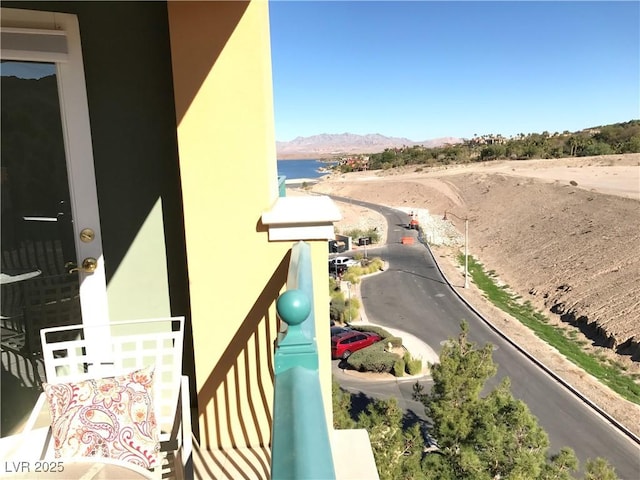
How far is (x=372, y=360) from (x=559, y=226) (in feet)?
67.7

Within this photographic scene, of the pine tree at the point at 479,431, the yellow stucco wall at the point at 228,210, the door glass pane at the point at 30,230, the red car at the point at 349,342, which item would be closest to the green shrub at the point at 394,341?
the red car at the point at 349,342

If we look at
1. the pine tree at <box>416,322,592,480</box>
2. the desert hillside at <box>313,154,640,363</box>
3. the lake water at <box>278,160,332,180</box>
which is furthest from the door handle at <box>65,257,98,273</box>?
the lake water at <box>278,160,332,180</box>

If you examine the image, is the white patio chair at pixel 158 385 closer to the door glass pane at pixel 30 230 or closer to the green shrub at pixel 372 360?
the door glass pane at pixel 30 230

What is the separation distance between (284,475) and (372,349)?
50.6ft

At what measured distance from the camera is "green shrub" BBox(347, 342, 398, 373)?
48.5ft

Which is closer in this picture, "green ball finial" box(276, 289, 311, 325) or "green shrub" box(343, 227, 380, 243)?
"green ball finial" box(276, 289, 311, 325)

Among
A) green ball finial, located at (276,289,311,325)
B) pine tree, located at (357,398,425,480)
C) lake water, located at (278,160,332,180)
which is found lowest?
pine tree, located at (357,398,425,480)

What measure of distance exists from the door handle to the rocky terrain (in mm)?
13840

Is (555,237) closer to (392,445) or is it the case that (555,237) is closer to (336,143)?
(392,445)

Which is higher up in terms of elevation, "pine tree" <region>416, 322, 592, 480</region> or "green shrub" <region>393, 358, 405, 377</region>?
"pine tree" <region>416, 322, 592, 480</region>

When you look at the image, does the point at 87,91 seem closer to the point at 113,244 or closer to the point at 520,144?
the point at 113,244

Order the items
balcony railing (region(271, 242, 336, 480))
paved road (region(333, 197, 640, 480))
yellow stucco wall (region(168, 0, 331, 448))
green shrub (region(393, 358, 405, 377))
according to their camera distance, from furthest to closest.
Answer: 1. green shrub (region(393, 358, 405, 377))
2. paved road (region(333, 197, 640, 480))
3. yellow stucco wall (region(168, 0, 331, 448))
4. balcony railing (region(271, 242, 336, 480))

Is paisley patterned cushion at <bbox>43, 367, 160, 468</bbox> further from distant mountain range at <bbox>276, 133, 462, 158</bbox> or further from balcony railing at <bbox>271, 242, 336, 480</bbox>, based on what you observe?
distant mountain range at <bbox>276, 133, 462, 158</bbox>

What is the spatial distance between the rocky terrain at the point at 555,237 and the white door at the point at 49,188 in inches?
547
